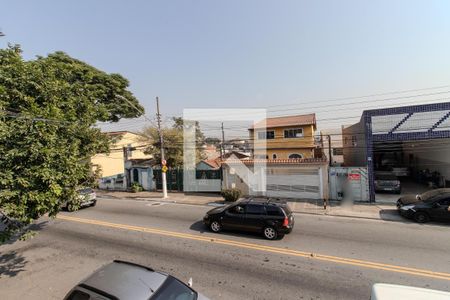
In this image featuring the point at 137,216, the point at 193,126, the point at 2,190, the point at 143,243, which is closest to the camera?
the point at 2,190

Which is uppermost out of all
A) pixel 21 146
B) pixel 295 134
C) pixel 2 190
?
pixel 295 134

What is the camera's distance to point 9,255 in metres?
8.81

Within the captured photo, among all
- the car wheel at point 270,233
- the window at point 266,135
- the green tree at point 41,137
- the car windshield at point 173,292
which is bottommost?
the car wheel at point 270,233

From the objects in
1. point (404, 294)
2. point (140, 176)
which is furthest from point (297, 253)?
point (140, 176)

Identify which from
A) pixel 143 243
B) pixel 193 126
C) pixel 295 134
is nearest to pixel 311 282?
pixel 143 243

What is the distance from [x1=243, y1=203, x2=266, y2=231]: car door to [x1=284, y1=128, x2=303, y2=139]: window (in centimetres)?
2017

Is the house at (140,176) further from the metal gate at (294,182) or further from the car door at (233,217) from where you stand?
the car door at (233,217)

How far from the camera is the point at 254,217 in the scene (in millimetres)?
10227

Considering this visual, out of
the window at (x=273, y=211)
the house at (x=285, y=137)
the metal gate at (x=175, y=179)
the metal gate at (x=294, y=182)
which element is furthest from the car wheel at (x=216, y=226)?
the house at (x=285, y=137)

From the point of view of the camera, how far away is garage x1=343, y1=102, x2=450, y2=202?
1556 centimetres

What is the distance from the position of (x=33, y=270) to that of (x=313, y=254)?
365 inches

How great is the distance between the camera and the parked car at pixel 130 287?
12.8 feet

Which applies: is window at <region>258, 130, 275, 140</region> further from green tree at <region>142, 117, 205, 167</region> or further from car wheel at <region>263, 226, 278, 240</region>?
car wheel at <region>263, 226, 278, 240</region>

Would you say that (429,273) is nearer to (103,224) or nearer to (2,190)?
(2,190)
